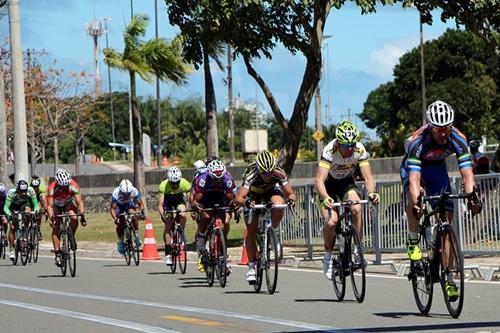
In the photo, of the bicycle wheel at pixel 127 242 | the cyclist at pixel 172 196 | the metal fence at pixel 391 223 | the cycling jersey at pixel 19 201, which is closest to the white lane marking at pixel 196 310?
the cyclist at pixel 172 196

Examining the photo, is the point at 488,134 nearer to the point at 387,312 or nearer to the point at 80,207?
the point at 80,207

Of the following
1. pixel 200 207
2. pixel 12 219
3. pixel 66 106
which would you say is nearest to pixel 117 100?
pixel 66 106

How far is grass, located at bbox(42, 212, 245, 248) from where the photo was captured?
29.6m

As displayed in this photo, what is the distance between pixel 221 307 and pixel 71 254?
7.63 m

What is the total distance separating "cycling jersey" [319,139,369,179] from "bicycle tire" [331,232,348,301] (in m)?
0.71

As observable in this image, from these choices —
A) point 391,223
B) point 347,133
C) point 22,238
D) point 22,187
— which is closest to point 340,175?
point 347,133

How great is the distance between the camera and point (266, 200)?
15.8m

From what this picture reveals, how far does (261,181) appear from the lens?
51.2 feet

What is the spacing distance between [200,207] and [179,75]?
58.5ft

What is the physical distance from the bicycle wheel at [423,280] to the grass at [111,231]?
14501mm

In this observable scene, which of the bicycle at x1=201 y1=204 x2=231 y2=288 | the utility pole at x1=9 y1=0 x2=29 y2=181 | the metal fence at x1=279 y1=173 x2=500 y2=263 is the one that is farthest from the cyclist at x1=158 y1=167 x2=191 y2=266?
the utility pole at x1=9 y1=0 x2=29 y2=181

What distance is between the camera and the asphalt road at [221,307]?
11422 mm

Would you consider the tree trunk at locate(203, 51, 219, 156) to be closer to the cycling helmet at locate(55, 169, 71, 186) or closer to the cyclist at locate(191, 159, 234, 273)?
the cycling helmet at locate(55, 169, 71, 186)

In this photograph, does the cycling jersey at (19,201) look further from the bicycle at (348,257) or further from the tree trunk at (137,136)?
the bicycle at (348,257)
